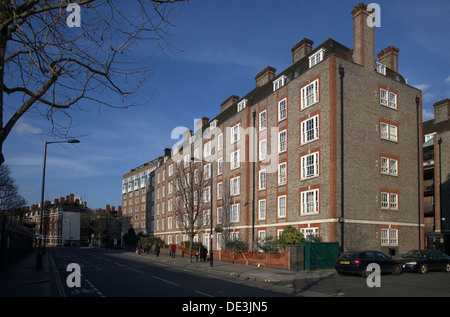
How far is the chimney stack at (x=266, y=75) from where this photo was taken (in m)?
45.6

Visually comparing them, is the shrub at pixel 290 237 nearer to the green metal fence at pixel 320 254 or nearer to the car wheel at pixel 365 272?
the green metal fence at pixel 320 254

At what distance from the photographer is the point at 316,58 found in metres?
33.2

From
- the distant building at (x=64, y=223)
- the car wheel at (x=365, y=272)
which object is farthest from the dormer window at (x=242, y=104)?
the distant building at (x=64, y=223)

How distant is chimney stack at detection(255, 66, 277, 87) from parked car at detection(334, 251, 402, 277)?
92.3ft

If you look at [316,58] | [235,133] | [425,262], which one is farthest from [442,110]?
[425,262]

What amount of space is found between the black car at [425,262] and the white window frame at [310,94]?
13.3 meters

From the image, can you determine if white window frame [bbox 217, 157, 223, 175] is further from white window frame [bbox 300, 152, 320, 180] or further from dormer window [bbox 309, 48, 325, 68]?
dormer window [bbox 309, 48, 325, 68]

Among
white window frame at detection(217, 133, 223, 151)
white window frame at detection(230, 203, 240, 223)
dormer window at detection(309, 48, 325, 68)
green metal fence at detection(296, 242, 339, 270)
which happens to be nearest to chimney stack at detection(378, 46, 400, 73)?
dormer window at detection(309, 48, 325, 68)

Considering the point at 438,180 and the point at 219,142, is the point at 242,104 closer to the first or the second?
the point at 219,142

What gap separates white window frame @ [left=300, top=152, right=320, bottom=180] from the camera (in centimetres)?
2981

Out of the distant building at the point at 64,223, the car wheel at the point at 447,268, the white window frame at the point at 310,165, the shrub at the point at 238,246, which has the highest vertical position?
the white window frame at the point at 310,165

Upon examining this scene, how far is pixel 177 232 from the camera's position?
199 feet
